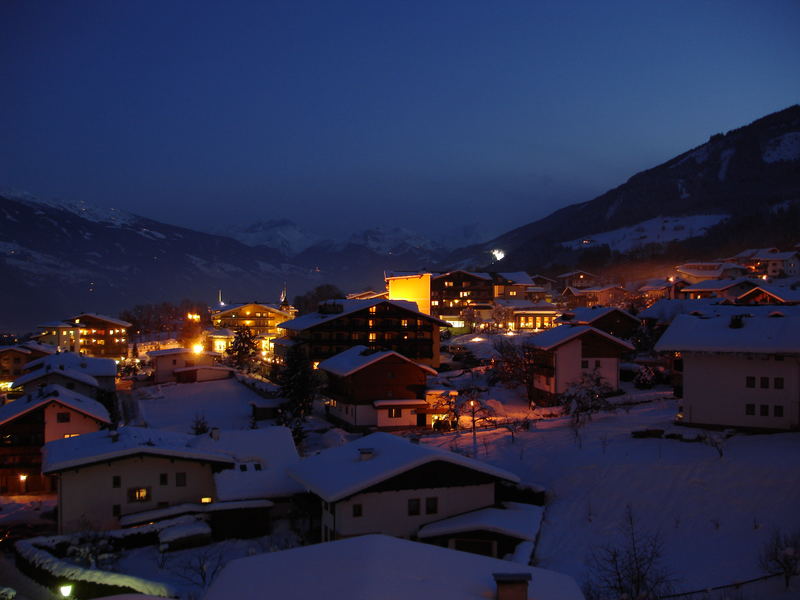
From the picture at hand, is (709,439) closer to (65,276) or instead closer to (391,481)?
(391,481)

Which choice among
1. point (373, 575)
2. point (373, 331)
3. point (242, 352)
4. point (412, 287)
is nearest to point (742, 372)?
point (373, 575)

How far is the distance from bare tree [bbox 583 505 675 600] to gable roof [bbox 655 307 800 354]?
7.61 m

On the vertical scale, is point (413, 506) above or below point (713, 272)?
below

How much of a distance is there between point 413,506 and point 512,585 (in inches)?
317

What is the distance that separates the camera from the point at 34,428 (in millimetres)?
25859

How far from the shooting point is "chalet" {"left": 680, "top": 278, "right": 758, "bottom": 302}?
57625 mm

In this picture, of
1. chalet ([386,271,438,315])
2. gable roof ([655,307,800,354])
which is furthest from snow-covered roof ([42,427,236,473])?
chalet ([386,271,438,315])

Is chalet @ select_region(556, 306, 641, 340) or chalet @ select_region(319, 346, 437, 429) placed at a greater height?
chalet @ select_region(556, 306, 641, 340)

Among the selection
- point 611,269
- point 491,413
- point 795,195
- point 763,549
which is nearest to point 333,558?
point 763,549

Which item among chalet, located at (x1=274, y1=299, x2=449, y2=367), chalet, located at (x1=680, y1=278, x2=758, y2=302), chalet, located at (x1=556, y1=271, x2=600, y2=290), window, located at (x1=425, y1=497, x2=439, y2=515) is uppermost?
chalet, located at (x1=556, y1=271, x2=600, y2=290)

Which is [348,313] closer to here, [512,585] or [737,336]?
[737,336]

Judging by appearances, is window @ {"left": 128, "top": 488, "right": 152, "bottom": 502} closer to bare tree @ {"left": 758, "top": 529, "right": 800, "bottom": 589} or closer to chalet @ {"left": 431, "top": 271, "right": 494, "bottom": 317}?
bare tree @ {"left": 758, "top": 529, "right": 800, "bottom": 589}

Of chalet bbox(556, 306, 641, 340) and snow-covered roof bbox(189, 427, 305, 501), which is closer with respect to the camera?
snow-covered roof bbox(189, 427, 305, 501)

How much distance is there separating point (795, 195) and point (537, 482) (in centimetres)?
11677
